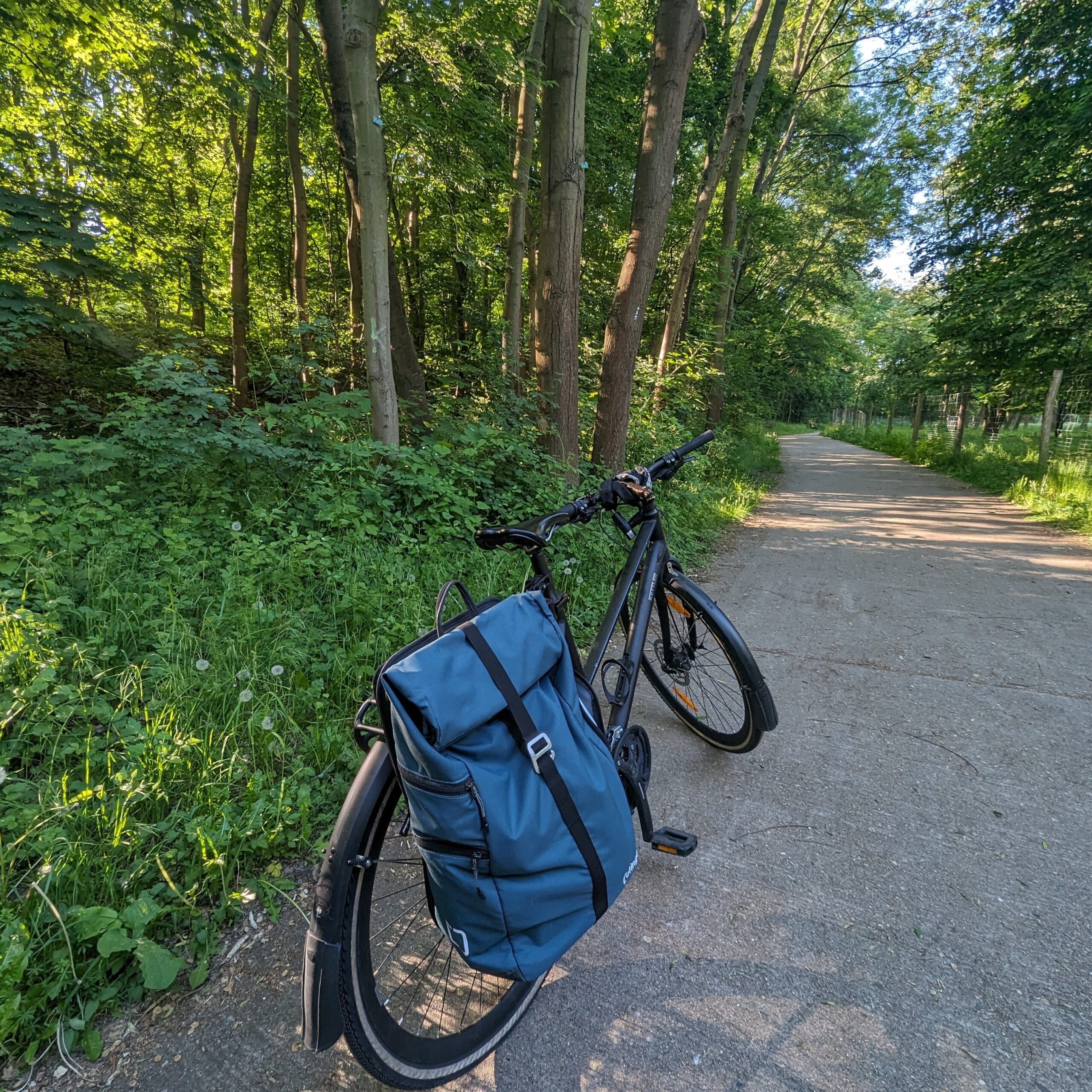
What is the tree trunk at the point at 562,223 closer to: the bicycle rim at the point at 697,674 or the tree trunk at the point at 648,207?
the tree trunk at the point at 648,207

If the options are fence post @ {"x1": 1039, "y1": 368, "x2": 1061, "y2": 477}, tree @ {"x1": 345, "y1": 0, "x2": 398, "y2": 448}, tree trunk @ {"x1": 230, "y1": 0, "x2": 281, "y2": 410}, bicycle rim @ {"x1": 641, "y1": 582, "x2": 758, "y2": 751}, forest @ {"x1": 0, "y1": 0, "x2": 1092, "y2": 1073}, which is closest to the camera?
forest @ {"x1": 0, "y1": 0, "x2": 1092, "y2": 1073}

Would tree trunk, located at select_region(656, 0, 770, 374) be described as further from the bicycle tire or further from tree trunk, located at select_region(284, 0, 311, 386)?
the bicycle tire

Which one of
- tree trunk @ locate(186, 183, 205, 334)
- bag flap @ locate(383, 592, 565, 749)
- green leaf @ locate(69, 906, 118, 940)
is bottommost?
green leaf @ locate(69, 906, 118, 940)

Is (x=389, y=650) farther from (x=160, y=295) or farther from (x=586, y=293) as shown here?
(x=586, y=293)

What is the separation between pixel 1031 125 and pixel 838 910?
39.4ft

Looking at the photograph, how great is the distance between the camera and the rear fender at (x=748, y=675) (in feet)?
7.13

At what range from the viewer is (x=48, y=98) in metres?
6.03

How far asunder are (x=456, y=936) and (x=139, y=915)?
95cm

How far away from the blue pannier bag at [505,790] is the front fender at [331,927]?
0.57 feet

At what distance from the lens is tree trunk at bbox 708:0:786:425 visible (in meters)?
10.2

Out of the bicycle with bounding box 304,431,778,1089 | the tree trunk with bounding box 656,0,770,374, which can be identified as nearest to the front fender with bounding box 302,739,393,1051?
the bicycle with bounding box 304,431,778,1089

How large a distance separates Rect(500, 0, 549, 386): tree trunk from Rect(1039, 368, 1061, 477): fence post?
28.6 ft

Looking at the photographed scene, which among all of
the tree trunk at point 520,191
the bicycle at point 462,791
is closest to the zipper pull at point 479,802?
the bicycle at point 462,791

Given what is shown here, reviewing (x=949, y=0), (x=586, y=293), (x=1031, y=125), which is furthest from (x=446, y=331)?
(x=949, y=0)
